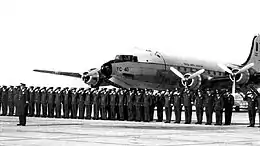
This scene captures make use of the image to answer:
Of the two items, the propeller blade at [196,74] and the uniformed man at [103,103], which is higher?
the propeller blade at [196,74]

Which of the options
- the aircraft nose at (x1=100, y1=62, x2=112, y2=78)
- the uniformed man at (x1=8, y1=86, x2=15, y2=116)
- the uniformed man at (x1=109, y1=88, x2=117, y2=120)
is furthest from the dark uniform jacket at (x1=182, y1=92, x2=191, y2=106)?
the aircraft nose at (x1=100, y1=62, x2=112, y2=78)

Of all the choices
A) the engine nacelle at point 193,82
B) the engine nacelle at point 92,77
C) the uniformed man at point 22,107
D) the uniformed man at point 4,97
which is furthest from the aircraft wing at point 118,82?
the uniformed man at point 22,107

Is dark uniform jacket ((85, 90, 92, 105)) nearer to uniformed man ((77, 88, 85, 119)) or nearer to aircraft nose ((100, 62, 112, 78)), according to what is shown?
uniformed man ((77, 88, 85, 119))

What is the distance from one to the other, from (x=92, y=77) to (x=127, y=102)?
1222 centimetres

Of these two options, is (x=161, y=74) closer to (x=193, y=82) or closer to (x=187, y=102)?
(x=193, y=82)

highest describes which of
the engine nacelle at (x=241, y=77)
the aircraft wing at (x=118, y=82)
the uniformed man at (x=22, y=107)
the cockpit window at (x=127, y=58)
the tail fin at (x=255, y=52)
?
the tail fin at (x=255, y=52)

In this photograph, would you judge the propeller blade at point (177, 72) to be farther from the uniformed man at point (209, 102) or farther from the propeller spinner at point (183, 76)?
the uniformed man at point (209, 102)

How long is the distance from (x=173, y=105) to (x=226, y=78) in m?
14.6

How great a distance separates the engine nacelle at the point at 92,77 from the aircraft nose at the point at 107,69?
206 cm

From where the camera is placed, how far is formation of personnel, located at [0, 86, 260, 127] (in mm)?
22859

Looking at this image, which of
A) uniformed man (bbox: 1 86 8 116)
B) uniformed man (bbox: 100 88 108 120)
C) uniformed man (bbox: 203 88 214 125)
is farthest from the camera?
uniformed man (bbox: 1 86 8 116)

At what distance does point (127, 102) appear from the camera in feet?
80.5

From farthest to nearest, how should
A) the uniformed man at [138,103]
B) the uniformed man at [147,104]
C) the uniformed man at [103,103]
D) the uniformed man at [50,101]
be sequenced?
the uniformed man at [50,101] → the uniformed man at [103,103] → the uniformed man at [138,103] → the uniformed man at [147,104]

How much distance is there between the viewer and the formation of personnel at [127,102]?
900 inches
